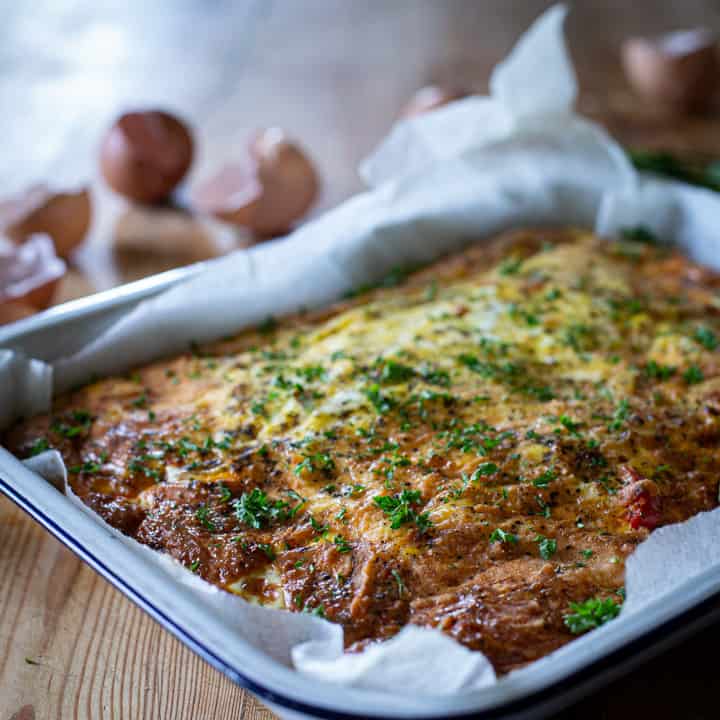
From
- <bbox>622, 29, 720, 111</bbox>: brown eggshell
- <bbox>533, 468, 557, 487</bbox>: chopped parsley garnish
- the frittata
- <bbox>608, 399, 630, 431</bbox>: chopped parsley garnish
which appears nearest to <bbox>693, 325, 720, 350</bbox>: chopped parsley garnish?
the frittata

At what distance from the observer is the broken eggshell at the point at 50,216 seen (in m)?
4.52

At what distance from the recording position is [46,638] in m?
2.70

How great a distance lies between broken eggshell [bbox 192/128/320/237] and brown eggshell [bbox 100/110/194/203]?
0.29 m

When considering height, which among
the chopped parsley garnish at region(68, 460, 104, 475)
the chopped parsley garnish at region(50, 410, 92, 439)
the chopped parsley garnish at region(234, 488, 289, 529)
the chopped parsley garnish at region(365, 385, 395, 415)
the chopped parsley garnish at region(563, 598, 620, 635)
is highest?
the chopped parsley garnish at region(365, 385, 395, 415)

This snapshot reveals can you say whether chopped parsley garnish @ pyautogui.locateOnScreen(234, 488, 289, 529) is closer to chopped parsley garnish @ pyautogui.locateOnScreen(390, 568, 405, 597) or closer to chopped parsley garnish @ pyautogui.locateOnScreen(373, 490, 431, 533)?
chopped parsley garnish @ pyautogui.locateOnScreen(373, 490, 431, 533)

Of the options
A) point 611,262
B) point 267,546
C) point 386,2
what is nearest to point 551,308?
point 611,262

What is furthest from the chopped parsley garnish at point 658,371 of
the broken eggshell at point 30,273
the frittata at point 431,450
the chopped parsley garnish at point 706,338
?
the broken eggshell at point 30,273

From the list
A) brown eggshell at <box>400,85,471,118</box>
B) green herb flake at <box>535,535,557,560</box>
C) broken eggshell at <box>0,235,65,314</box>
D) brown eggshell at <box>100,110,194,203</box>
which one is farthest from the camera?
brown eggshell at <box>400,85,471,118</box>

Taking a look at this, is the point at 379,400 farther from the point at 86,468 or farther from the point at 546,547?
the point at 86,468

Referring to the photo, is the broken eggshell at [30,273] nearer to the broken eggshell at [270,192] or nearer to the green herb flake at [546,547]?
the broken eggshell at [270,192]

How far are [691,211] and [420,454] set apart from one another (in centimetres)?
214

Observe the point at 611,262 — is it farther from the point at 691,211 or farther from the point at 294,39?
the point at 294,39

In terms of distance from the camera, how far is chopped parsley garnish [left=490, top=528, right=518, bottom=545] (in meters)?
2.59

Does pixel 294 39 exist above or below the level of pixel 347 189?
above
